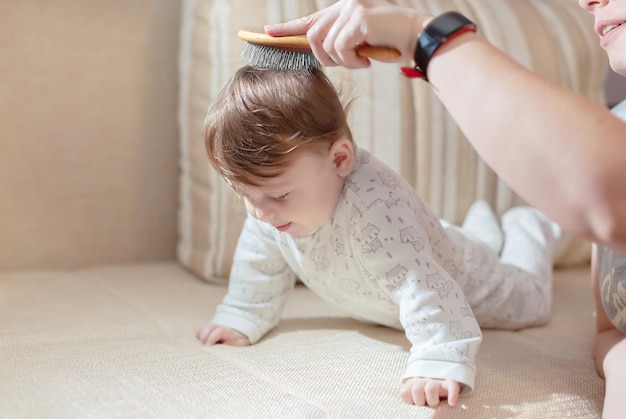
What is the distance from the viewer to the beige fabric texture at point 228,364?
0.75m

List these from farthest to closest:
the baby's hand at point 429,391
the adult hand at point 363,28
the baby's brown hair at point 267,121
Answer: the baby's brown hair at point 267,121
the baby's hand at point 429,391
the adult hand at point 363,28

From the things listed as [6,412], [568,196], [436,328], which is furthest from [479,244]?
[6,412]

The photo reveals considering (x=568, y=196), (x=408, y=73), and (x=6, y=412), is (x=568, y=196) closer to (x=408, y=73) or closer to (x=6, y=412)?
(x=408, y=73)

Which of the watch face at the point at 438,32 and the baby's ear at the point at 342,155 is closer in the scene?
the watch face at the point at 438,32

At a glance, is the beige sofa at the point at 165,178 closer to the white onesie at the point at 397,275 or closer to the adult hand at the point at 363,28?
the white onesie at the point at 397,275

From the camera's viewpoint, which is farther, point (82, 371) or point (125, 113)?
point (125, 113)

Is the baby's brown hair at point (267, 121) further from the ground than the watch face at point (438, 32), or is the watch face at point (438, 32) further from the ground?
the watch face at point (438, 32)

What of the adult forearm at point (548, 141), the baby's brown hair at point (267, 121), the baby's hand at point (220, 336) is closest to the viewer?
the adult forearm at point (548, 141)

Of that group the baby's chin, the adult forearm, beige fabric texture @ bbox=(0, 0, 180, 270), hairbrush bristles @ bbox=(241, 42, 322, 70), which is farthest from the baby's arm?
the adult forearm

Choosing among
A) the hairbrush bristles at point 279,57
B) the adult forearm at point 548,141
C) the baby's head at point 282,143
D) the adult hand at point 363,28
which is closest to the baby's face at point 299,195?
the baby's head at point 282,143

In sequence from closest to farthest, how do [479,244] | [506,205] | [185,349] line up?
[185,349]
[479,244]
[506,205]

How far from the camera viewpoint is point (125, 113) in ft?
4.63

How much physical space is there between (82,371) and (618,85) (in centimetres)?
142

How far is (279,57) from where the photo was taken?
35.0 inches
